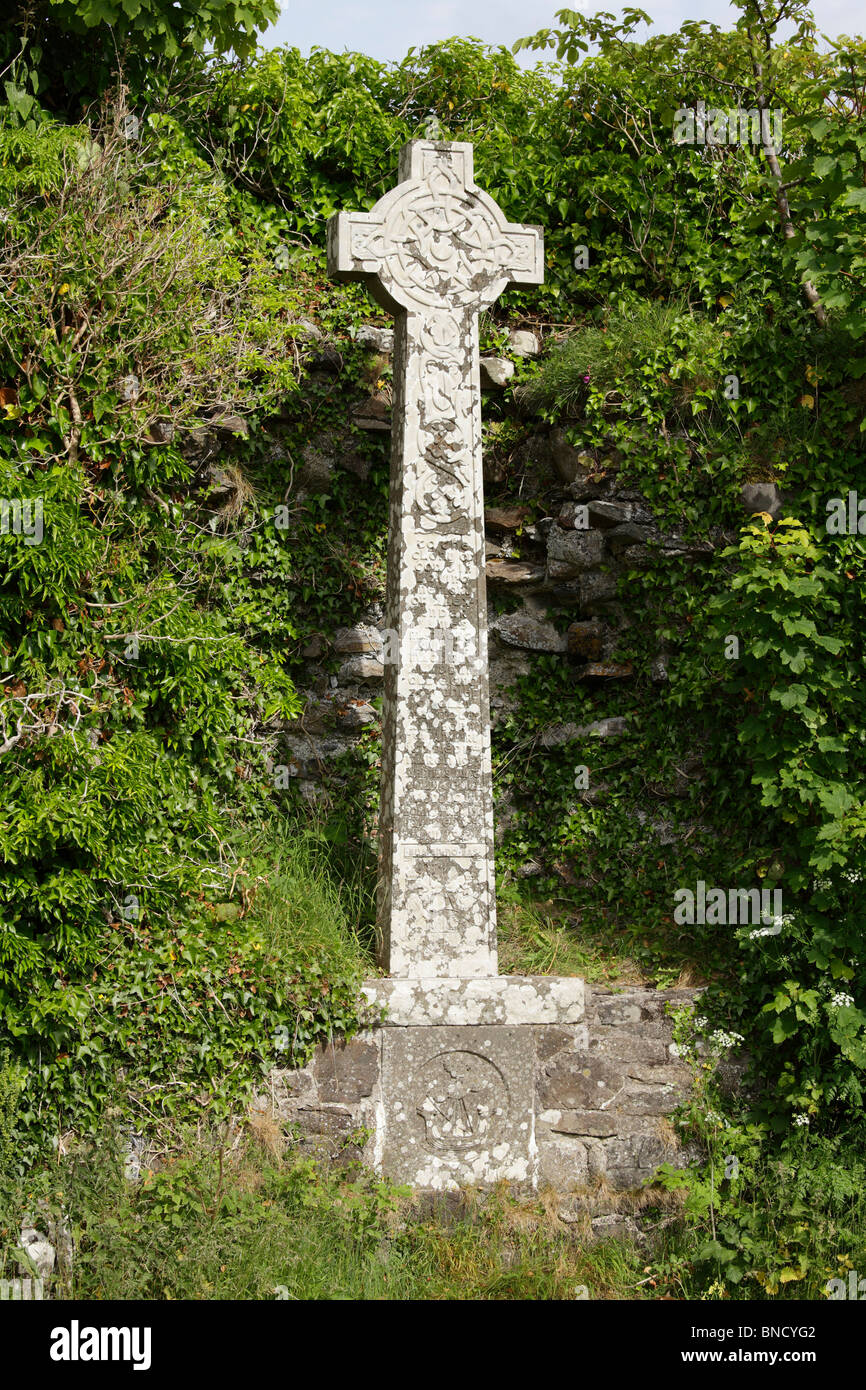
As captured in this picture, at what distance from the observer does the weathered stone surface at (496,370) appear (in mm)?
7898

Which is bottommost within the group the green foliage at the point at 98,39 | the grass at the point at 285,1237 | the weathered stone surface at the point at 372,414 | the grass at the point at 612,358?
the grass at the point at 285,1237

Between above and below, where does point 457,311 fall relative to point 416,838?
above

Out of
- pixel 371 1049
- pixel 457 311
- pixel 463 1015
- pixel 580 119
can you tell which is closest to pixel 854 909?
pixel 463 1015

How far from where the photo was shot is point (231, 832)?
6410 millimetres

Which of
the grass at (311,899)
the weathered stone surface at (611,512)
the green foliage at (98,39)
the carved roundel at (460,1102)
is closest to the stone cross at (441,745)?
the carved roundel at (460,1102)

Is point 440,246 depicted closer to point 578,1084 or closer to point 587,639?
point 587,639

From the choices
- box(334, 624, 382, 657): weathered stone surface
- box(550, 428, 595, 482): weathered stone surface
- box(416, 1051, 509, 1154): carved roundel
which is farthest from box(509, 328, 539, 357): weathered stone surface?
box(416, 1051, 509, 1154): carved roundel

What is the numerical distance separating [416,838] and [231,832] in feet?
3.84

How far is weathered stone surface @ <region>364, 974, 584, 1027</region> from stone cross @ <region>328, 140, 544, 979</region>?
11 centimetres

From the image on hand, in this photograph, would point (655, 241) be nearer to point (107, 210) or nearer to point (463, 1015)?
point (107, 210)

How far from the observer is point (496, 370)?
25.9 feet

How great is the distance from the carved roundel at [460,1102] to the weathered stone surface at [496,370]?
444 centimetres

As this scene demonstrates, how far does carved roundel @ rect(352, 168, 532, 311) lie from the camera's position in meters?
6.16

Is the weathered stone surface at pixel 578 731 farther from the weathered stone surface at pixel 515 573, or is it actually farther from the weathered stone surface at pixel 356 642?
the weathered stone surface at pixel 356 642
